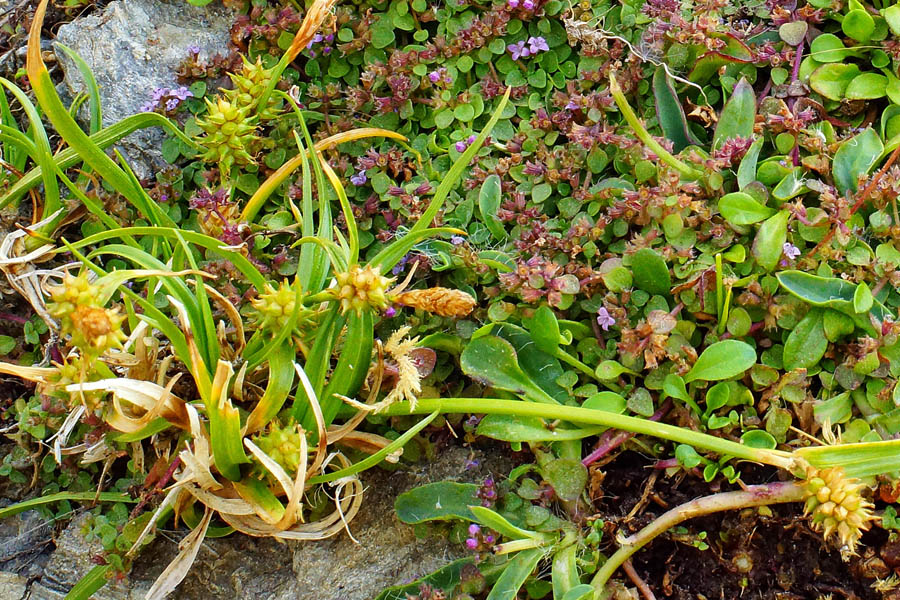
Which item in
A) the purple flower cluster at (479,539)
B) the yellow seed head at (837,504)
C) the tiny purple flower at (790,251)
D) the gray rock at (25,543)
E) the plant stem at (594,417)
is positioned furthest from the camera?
the gray rock at (25,543)

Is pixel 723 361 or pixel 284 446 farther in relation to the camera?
pixel 723 361

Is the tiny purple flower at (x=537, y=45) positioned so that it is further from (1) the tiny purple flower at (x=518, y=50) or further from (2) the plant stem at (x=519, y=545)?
(2) the plant stem at (x=519, y=545)

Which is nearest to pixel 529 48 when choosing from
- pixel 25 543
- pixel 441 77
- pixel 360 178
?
pixel 441 77

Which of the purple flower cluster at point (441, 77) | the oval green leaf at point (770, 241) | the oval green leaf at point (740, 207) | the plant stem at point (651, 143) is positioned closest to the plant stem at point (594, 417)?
the oval green leaf at point (770, 241)

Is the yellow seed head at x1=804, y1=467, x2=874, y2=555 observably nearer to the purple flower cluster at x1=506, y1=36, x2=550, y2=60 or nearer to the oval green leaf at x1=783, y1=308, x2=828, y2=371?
the oval green leaf at x1=783, y1=308, x2=828, y2=371

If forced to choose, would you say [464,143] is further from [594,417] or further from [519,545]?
[519,545]

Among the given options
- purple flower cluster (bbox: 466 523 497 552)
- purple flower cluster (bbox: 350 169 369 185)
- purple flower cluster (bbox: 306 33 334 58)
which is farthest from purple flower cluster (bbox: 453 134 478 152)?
purple flower cluster (bbox: 466 523 497 552)
